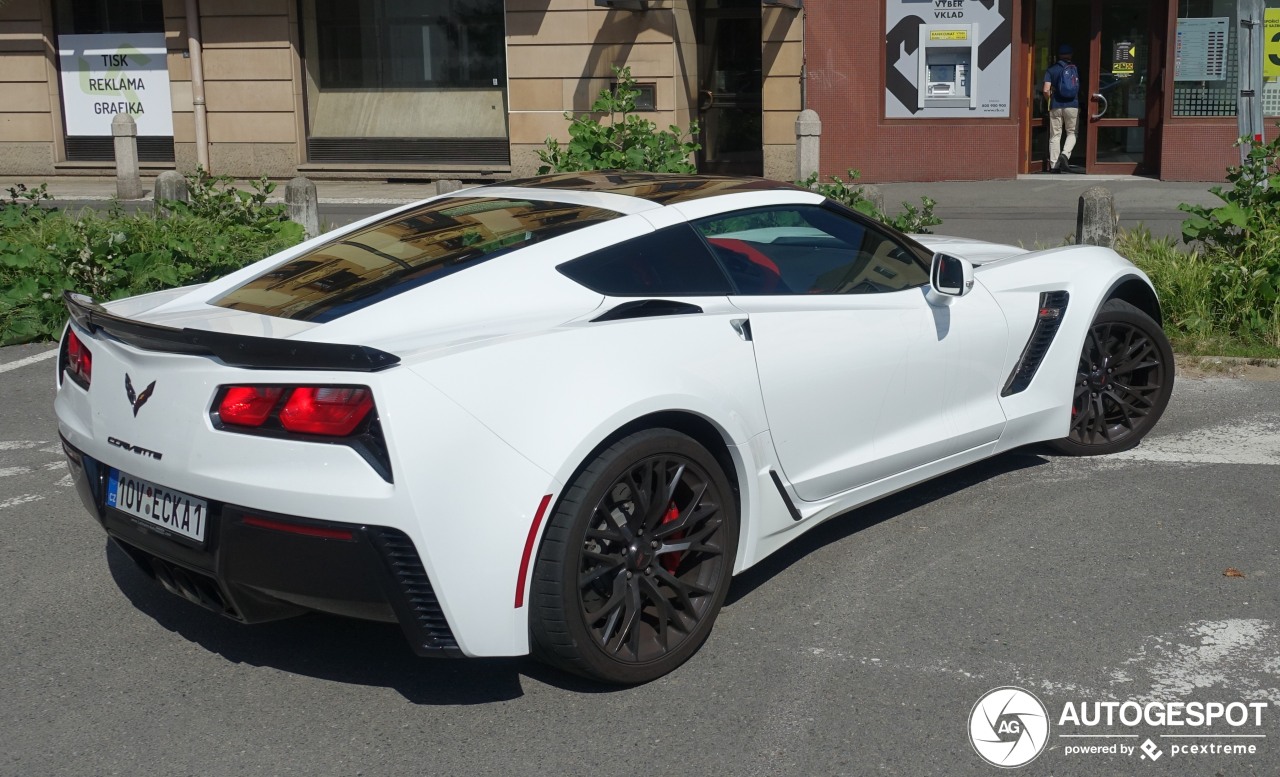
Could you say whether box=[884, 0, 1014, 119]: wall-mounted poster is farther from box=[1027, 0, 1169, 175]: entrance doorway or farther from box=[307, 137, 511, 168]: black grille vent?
box=[307, 137, 511, 168]: black grille vent

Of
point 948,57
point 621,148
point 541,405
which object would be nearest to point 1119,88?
point 948,57

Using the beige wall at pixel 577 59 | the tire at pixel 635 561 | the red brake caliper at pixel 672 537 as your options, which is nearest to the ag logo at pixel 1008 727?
the tire at pixel 635 561

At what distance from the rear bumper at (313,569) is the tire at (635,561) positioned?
33cm

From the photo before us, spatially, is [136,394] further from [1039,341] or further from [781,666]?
[1039,341]

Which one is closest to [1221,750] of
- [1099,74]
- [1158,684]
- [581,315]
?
[1158,684]

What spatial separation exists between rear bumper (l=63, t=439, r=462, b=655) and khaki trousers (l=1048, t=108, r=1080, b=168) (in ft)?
55.1

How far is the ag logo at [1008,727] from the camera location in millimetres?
3527

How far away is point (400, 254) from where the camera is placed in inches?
174

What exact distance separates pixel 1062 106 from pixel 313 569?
16912mm

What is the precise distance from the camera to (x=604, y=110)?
9.99 m

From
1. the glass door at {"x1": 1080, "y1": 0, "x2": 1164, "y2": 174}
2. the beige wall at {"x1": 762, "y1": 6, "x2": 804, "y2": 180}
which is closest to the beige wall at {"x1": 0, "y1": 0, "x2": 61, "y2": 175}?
the beige wall at {"x1": 762, "y1": 6, "x2": 804, "y2": 180}

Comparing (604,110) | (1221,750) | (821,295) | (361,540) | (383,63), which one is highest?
(383,63)

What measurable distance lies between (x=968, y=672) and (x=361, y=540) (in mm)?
1826

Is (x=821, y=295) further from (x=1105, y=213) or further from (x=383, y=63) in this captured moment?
(x=383, y=63)
